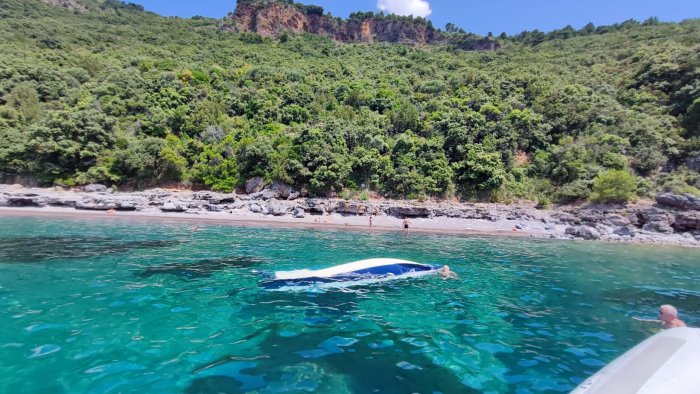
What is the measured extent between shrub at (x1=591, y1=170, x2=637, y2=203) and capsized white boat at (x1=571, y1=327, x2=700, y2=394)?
33336 millimetres

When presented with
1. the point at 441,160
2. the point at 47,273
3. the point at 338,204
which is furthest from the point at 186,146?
the point at 47,273

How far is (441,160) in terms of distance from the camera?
40.0 meters

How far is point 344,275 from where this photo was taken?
10797 millimetres

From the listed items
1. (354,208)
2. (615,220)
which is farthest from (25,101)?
(615,220)

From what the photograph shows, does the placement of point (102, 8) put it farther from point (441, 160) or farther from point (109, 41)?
point (441, 160)

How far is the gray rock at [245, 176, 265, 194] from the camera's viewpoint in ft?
124

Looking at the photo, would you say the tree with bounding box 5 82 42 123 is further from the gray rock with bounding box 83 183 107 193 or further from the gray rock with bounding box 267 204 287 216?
the gray rock with bounding box 267 204 287 216

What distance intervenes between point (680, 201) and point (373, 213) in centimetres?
2612

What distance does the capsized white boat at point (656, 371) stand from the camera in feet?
12.2

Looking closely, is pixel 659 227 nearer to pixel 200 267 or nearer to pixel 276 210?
pixel 276 210

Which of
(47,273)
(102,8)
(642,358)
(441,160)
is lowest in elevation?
(47,273)

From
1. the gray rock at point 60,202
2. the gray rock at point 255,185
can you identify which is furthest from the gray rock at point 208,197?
A: the gray rock at point 60,202

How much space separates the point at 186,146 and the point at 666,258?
1771 inches

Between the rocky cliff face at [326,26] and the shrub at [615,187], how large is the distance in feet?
280
